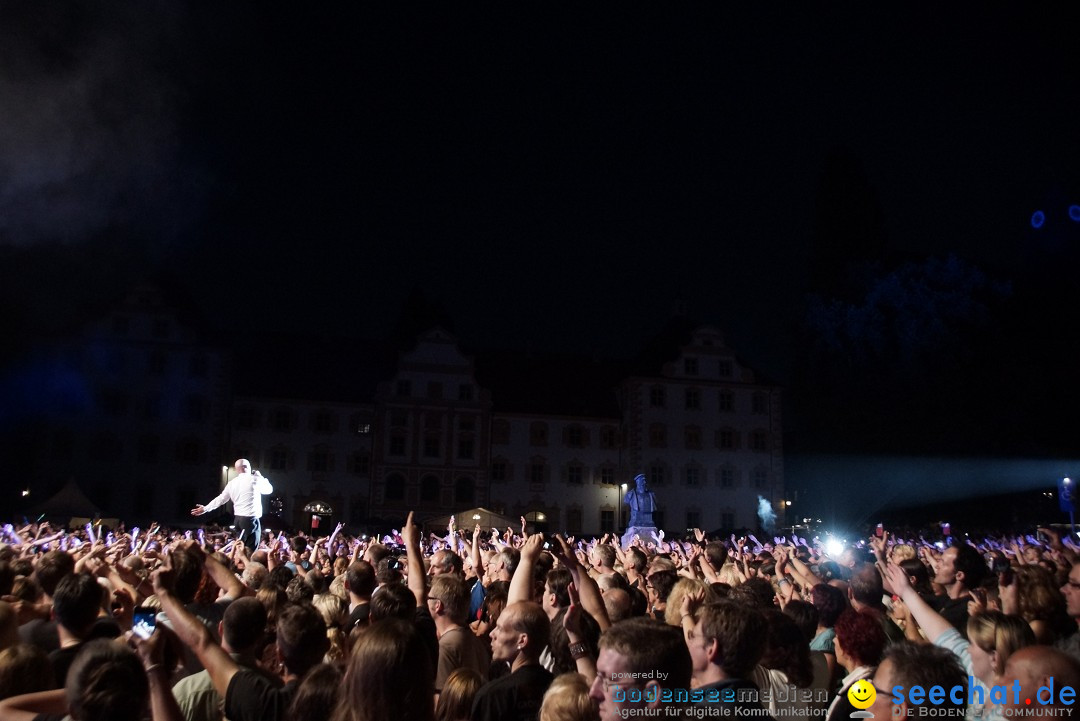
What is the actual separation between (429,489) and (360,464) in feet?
15.1

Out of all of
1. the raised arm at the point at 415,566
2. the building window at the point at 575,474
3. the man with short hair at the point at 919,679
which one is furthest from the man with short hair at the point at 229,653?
the building window at the point at 575,474

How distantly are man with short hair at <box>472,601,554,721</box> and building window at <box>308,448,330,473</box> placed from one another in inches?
1942

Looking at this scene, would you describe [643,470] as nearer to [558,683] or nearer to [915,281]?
[915,281]

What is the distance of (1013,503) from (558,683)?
1672 inches

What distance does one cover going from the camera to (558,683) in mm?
3768

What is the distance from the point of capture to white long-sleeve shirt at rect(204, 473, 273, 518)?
15.7m

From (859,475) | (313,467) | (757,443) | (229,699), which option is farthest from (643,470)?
(229,699)

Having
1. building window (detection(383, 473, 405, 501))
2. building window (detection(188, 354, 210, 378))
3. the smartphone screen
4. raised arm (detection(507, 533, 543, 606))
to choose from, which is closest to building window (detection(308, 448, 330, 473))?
building window (detection(383, 473, 405, 501))

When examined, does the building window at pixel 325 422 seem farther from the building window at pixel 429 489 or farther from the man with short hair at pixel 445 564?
the man with short hair at pixel 445 564

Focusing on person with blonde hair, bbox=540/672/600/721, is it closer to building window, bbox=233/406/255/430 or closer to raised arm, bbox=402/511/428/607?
raised arm, bbox=402/511/428/607

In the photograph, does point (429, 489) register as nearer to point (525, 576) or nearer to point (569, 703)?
point (525, 576)

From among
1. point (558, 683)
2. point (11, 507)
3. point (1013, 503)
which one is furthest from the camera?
point (11, 507)

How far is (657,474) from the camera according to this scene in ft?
184

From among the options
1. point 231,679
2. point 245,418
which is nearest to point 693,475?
point 245,418
